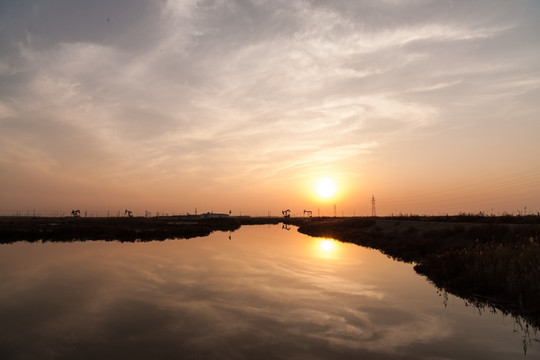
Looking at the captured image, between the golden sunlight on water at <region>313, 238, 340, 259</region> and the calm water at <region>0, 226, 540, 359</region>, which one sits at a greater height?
the calm water at <region>0, 226, 540, 359</region>

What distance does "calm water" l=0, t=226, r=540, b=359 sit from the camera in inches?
390

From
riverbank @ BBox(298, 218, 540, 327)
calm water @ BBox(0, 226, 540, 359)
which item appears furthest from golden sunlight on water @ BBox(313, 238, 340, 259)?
calm water @ BBox(0, 226, 540, 359)

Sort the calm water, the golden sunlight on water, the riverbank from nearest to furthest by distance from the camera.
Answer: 1. the calm water
2. the riverbank
3. the golden sunlight on water

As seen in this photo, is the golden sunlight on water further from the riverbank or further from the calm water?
the calm water

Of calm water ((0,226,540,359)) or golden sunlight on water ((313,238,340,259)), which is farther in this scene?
golden sunlight on water ((313,238,340,259))

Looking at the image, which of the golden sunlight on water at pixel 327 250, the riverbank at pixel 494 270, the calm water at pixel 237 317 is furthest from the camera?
the golden sunlight on water at pixel 327 250

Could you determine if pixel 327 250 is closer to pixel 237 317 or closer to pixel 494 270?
pixel 494 270

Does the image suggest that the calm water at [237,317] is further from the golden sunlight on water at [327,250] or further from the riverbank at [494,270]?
the golden sunlight on water at [327,250]

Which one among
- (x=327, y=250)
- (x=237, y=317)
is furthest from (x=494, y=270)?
(x=327, y=250)

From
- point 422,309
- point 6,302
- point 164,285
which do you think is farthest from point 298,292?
point 6,302

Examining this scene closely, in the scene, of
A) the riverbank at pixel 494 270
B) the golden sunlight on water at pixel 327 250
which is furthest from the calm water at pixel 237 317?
the golden sunlight on water at pixel 327 250

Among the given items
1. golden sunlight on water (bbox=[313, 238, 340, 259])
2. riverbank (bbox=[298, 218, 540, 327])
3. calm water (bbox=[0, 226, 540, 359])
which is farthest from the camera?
golden sunlight on water (bbox=[313, 238, 340, 259])

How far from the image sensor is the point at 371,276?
21438 mm

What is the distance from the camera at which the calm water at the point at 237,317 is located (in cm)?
991
